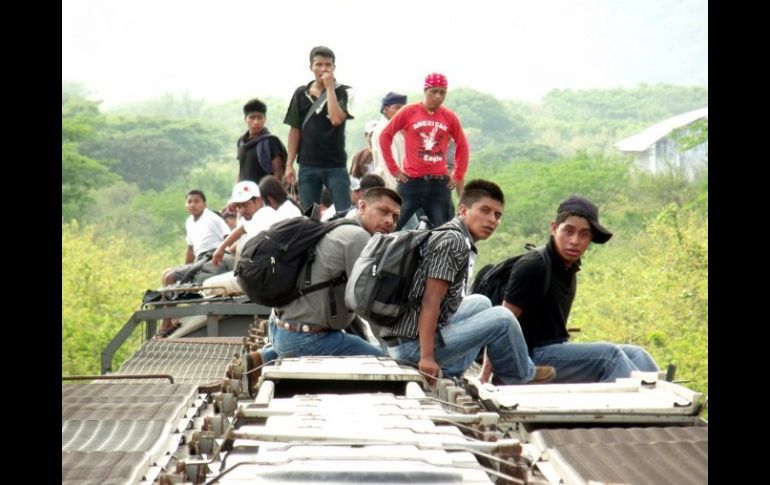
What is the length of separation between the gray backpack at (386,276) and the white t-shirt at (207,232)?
7545 millimetres

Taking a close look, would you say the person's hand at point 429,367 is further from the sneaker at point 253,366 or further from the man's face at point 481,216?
the sneaker at point 253,366

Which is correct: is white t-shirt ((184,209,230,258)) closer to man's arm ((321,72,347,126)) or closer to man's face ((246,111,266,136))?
man's face ((246,111,266,136))

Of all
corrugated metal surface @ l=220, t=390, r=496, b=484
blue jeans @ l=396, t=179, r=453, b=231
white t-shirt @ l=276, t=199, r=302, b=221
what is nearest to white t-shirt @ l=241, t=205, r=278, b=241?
white t-shirt @ l=276, t=199, r=302, b=221

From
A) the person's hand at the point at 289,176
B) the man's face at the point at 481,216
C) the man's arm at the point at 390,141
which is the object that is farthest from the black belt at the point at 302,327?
the person's hand at the point at 289,176

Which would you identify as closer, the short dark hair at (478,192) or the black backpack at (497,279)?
the short dark hair at (478,192)

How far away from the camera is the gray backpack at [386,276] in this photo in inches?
234

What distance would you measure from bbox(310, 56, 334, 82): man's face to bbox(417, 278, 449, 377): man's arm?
5.00m

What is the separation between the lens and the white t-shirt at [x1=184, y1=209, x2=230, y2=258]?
13461 millimetres

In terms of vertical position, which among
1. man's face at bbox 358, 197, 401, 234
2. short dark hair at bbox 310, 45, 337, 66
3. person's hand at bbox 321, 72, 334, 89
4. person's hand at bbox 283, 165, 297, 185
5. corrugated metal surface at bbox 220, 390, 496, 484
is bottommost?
corrugated metal surface at bbox 220, 390, 496, 484

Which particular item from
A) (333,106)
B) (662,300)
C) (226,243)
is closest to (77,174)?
(662,300)
